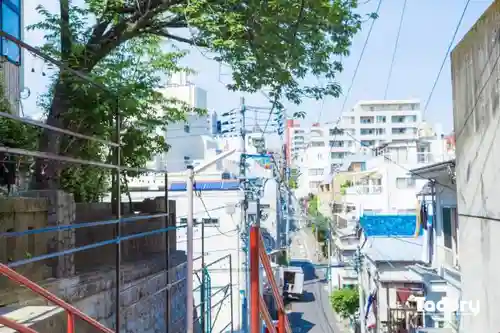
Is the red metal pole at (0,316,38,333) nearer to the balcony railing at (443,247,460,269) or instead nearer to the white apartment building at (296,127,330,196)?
the balcony railing at (443,247,460,269)

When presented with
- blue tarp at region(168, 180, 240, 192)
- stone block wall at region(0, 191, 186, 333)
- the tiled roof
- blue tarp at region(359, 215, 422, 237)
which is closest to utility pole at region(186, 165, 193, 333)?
stone block wall at region(0, 191, 186, 333)

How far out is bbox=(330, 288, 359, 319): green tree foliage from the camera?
78.7 ft

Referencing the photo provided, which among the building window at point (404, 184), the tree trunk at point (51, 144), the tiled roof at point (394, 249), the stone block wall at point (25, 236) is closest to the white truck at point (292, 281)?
the tiled roof at point (394, 249)

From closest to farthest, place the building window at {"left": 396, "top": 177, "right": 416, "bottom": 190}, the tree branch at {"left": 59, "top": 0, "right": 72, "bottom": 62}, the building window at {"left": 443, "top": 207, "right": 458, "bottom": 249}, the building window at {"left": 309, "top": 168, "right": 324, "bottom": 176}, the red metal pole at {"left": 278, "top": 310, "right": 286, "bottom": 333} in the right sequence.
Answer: the red metal pole at {"left": 278, "top": 310, "right": 286, "bottom": 333}, the tree branch at {"left": 59, "top": 0, "right": 72, "bottom": 62}, the building window at {"left": 443, "top": 207, "right": 458, "bottom": 249}, the building window at {"left": 396, "top": 177, "right": 416, "bottom": 190}, the building window at {"left": 309, "top": 168, "right": 324, "bottom": 176}

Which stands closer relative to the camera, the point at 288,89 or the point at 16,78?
the point at 288,89

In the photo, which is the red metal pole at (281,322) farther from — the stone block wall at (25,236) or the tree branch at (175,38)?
the tree branch at (175,38)

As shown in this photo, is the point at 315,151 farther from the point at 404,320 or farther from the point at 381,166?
the point at 404,320

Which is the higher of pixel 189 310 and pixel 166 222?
pixel 166 222

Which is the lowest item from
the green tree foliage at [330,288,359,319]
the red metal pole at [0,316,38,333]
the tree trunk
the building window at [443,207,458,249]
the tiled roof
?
the green tree foliage at [330,288,359,319]

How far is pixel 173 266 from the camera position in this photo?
253 inches

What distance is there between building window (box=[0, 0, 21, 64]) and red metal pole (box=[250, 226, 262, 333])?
464 cm

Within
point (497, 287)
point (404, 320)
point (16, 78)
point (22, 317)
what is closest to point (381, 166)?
point (404, 320)

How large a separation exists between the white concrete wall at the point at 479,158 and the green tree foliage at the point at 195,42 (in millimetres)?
1411

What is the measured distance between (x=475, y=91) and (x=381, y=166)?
23937 mm
